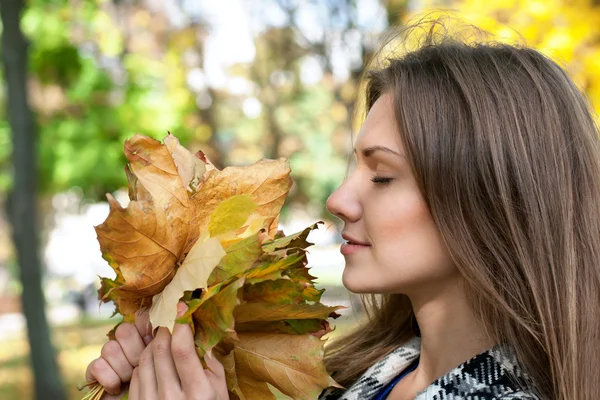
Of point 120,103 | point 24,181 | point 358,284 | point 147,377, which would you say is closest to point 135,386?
point 147,377

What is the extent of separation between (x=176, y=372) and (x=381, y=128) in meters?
0.76

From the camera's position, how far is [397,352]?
2031mm

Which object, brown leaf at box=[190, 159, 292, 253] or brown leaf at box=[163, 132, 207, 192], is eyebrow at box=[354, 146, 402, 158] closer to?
brown leaf at box=[190, 159, 292, 253]

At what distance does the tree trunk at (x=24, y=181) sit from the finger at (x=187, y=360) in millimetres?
6442

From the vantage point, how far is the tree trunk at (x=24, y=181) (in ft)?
23.4

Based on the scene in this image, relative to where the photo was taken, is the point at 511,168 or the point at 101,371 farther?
the point at 511,168

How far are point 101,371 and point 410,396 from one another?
32.2 inches

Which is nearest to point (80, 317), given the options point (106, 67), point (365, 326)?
point (106, 67)

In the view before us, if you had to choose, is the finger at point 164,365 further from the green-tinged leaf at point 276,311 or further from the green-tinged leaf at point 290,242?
the green-tinged leaf at point 290,242

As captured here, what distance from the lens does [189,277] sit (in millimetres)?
1340

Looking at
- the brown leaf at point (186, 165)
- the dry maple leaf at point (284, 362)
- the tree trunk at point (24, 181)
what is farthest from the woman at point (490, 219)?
the tree trunk at point (24, 181)

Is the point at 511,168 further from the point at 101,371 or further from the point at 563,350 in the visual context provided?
the point at 101,371

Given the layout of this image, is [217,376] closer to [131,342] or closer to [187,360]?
[187,360]

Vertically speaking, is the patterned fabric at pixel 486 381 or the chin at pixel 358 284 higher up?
the chin at pixel 358 284
